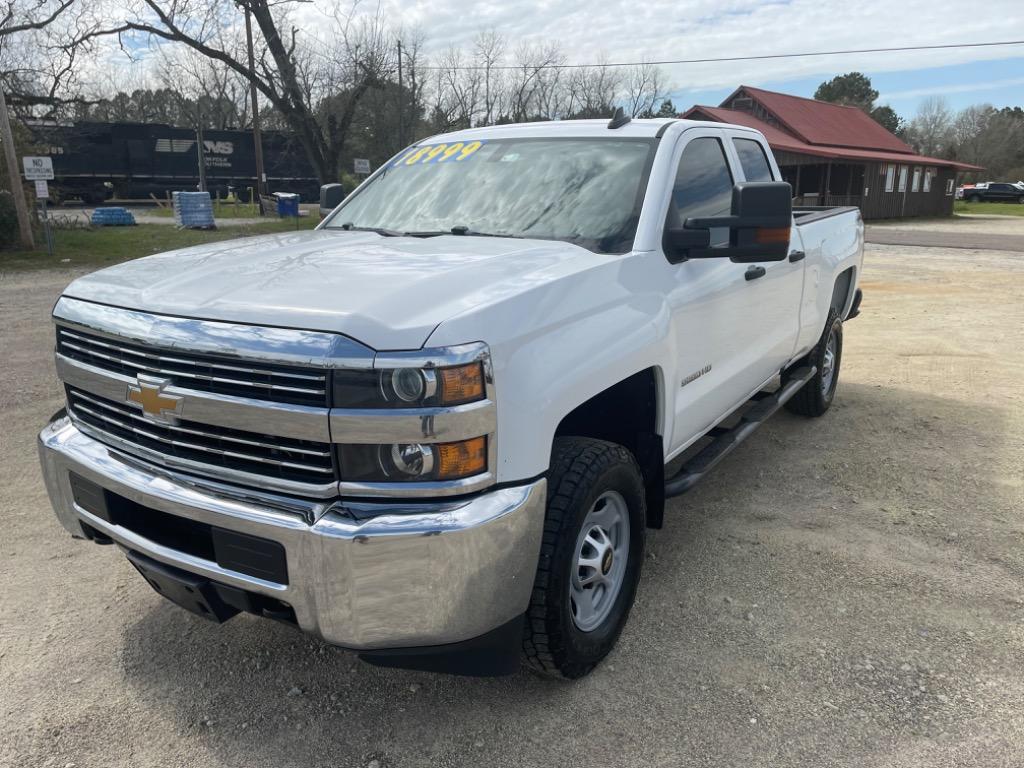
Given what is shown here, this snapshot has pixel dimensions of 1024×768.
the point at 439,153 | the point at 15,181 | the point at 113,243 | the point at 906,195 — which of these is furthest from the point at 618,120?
the point at 906,195

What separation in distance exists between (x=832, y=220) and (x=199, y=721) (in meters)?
4.91

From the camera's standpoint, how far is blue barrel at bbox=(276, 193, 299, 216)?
28.5 metres

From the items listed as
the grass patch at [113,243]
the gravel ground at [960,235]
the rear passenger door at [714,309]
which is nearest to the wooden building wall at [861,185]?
the gravel ground at [960,235]

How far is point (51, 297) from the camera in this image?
11.7 meters

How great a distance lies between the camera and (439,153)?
408 centimetres

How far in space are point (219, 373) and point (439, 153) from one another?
2237 millimetres

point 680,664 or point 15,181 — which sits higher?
point 15,181

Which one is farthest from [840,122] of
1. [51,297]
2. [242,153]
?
[51,297]

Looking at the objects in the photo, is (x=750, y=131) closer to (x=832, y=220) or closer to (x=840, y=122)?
(x=832, y=220)

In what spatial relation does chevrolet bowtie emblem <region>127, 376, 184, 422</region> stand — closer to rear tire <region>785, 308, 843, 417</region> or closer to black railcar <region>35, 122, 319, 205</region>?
rear tire <region>785, 308, 843, 417</region>

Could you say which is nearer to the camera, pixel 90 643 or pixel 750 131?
pixel 90 643

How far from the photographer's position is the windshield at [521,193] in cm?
321

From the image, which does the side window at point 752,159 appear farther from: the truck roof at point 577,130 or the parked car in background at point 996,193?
the parked car in background at point 996,193

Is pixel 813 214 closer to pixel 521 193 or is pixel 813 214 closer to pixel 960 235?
pixel 521 193
